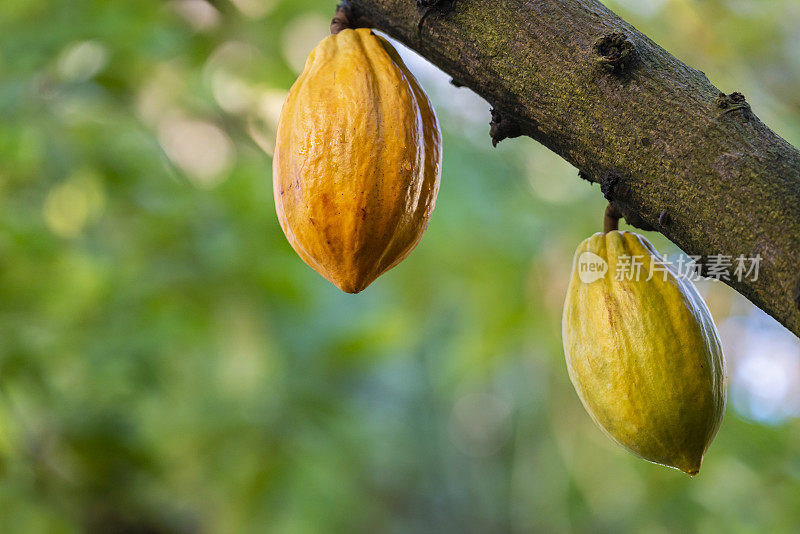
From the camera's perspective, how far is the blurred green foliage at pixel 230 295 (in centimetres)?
245

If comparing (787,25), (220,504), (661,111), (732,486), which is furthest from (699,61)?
(220,504)

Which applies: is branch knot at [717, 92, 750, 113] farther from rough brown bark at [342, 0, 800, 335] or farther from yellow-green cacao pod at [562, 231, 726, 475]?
yellow-green cacao pod at [562, 231, 726, 475]

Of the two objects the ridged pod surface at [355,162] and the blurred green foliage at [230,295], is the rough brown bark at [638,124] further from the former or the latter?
the blurred green foliage at [230,295]

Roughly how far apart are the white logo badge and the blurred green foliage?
5.15ft

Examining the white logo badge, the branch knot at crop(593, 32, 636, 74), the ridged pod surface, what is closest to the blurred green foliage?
the ridged pod surface

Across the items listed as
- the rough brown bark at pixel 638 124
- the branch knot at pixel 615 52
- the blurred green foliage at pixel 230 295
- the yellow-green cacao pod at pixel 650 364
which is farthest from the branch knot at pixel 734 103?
the blurred green foliage at pixel 230 295

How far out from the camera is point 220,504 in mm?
3178

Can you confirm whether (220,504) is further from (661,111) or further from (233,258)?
(661,111)

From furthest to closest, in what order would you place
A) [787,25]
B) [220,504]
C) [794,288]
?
[220,504]
[787,25]
[794,288]

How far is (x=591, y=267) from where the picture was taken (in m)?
1.22

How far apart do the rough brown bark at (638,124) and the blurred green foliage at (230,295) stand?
1.66 m

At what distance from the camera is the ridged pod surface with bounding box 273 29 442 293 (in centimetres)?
103

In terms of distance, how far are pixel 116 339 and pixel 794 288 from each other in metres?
2.35

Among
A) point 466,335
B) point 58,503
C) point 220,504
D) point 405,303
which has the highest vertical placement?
point 466,335
